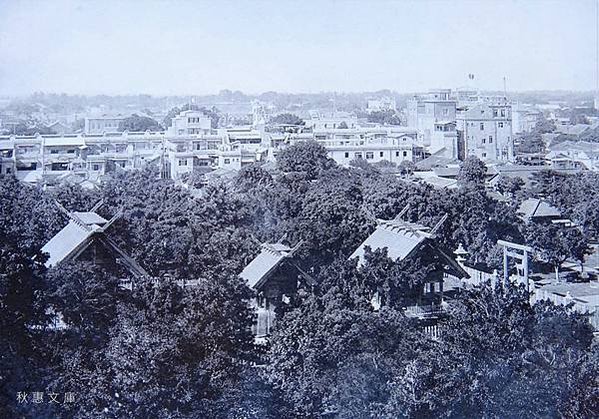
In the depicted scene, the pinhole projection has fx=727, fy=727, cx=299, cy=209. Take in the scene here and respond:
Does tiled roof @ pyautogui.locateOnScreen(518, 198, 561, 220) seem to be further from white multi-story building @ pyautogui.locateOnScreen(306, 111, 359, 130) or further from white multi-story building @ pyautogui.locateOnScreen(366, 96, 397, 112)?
white multi-story building @ pyautogui.locateOnScreen(366, 96, 397, 112)

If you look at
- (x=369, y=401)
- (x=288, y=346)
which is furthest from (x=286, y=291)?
(x=369, y=401)

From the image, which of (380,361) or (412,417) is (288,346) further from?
(412,417)

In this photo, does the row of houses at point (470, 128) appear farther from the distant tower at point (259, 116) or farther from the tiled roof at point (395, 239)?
the tiled roof at point (395, 239)

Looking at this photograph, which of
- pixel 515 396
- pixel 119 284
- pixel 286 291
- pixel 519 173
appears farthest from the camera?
pixel 519 173

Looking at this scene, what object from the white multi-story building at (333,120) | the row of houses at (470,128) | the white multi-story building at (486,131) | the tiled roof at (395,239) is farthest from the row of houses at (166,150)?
the white multi-story building at (486,131)

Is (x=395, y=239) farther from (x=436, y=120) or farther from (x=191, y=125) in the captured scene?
(x=436, y=120)

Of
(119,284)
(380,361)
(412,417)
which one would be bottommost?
(412,417)

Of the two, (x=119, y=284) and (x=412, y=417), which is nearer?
(x=412, y=417)

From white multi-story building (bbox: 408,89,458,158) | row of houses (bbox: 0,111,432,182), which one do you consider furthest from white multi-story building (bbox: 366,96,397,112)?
row of houses (bbox: 0,111,432,182)
